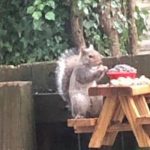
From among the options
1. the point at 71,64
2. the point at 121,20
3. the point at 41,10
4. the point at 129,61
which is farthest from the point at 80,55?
the point at 121,20

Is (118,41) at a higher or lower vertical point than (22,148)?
higher

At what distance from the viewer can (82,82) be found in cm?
268

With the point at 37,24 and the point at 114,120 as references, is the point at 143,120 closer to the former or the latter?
the point at 114,120

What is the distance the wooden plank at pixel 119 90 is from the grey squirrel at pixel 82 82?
0.31 ft

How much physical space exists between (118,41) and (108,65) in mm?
1850

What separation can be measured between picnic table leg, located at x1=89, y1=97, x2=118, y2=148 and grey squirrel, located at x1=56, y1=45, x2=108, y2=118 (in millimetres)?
79

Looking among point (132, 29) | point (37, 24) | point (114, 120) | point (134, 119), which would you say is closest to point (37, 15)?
point (37, 24)

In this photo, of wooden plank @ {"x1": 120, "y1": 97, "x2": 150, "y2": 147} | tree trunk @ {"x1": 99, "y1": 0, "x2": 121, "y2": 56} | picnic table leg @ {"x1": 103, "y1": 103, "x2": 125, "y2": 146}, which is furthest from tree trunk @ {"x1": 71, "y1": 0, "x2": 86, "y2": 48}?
wooden plank @ {"x1": 120, "y1": 97, "x2": 150, "y2": 147}

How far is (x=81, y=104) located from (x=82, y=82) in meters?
0.09

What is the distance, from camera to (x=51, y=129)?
9.82 ft

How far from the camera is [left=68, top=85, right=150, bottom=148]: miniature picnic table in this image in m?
2.52

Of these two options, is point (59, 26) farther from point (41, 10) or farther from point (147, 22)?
point (147, 22)

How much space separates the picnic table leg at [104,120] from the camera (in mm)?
2590

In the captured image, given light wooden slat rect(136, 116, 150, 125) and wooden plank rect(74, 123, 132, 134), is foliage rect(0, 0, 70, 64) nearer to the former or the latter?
wooden plank rect(74, 123, 132, 134)
